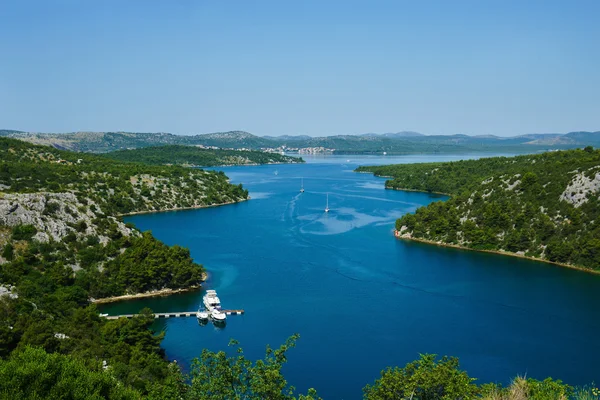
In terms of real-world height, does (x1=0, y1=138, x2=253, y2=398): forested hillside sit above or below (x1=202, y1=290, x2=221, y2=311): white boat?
above

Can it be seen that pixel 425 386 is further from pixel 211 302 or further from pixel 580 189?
pixel 580 189

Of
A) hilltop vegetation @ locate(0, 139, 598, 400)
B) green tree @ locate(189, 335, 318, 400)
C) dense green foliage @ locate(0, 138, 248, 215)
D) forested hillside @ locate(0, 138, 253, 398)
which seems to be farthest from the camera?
dense green foliage @ locate(0, 138, 248, 215)

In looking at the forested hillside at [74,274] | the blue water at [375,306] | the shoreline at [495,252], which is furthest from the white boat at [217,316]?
the shoreline at [495,252]

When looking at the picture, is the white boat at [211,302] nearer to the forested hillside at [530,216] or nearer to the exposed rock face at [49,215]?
the exposed rock face at [49,215]

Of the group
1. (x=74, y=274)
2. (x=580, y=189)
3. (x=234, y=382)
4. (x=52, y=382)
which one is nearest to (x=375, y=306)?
(x=74, y=274)

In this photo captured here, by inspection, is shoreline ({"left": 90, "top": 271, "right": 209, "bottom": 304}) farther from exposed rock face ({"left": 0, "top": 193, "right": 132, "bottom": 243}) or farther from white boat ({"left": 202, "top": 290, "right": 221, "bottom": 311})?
exposed rock face ({"left": 0, "top": 193, "right": 132, "bottom": 243})

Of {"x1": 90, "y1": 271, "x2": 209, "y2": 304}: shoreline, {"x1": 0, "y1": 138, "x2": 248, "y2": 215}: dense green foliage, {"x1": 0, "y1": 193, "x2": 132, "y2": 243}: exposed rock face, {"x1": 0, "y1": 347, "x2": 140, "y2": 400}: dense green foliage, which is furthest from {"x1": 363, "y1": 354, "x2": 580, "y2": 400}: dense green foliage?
{"x1": 0, "y1": 138, "x2": 248, "y2": 215}: dense green foliage

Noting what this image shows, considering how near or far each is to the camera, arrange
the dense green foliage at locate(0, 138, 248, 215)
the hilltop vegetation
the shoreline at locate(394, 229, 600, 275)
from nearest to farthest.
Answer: the hilltop vegetation < the shoreline at locate(394, 229, 600, 275) < the dense green foliage at locate(0, 138, 248, 215)
